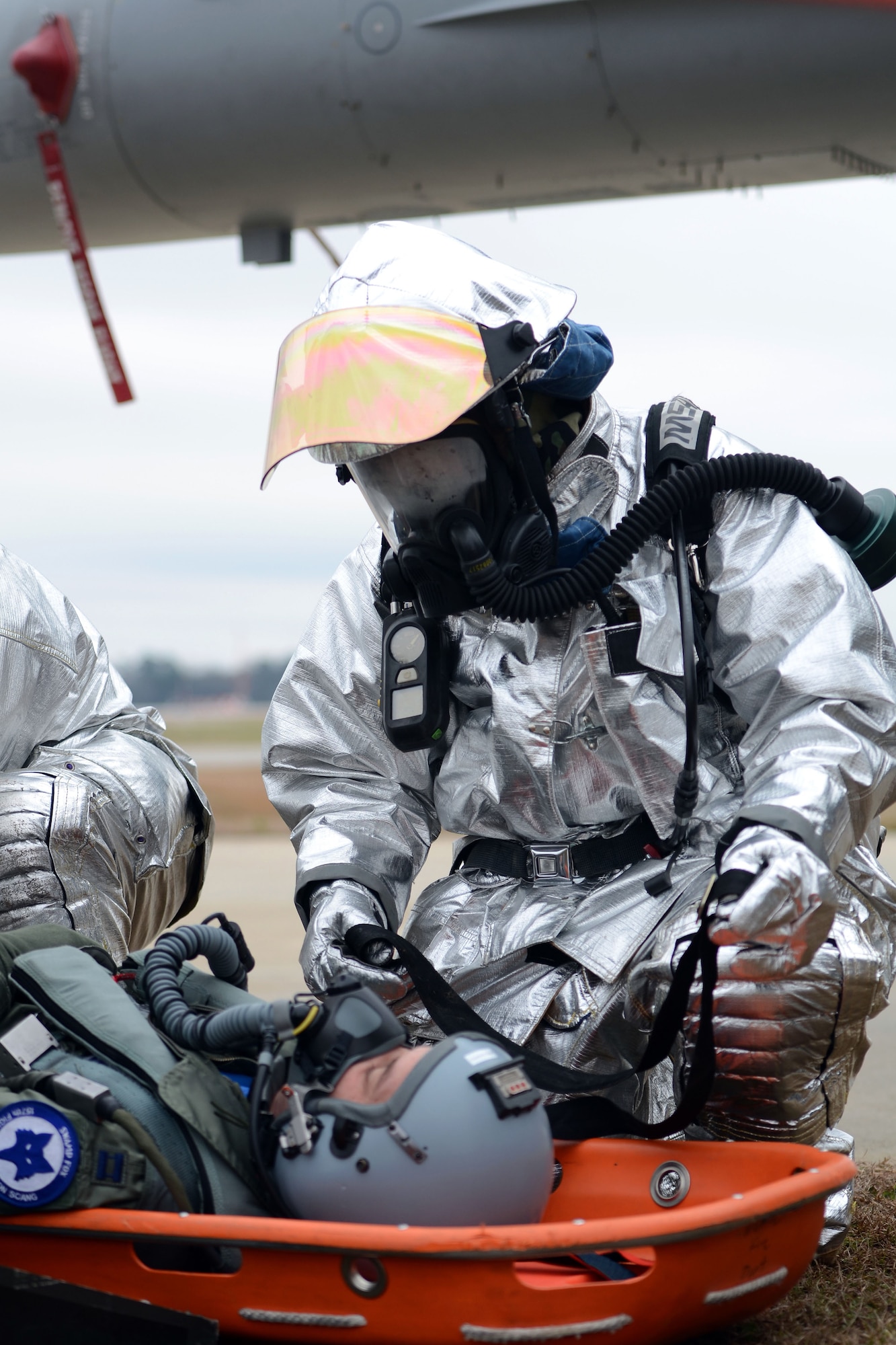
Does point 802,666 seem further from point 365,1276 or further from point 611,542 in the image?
point 365,1276

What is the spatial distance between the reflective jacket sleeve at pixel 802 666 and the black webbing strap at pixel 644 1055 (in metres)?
0.21

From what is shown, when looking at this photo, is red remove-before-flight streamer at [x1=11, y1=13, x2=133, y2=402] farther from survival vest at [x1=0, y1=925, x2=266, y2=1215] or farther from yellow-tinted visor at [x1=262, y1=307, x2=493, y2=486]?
survival vest at [x1=0, y1=925, x2=266, y2=1215]

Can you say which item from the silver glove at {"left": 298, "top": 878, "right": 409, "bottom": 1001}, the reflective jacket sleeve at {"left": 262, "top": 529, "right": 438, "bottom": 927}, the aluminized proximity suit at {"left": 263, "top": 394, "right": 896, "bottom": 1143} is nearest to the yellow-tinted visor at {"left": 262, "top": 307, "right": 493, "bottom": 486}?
the aluminized proximity suit at {"left": 263, "top": 394, "right": 896, "bottom": 1143}

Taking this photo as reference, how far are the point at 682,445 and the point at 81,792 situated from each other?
1.28 metres

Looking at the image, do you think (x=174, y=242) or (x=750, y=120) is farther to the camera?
(x=174, y=242)

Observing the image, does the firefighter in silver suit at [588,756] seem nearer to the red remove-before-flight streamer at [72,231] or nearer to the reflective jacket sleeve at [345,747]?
the reflective jacket sleeve at [345,747]

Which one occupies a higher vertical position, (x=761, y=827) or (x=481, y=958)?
(x=761, y=827)

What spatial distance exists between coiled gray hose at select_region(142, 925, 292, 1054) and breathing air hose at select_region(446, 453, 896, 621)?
0.63 m

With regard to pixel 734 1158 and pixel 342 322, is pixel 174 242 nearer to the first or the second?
pixel 342 322

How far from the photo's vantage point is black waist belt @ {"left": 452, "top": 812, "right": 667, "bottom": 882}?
2184 mm

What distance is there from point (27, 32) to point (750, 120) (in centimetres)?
281

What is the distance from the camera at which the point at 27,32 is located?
510cm

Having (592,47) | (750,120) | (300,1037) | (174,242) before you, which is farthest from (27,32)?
(300,1037)

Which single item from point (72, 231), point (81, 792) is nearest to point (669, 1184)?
point (81, 792)
